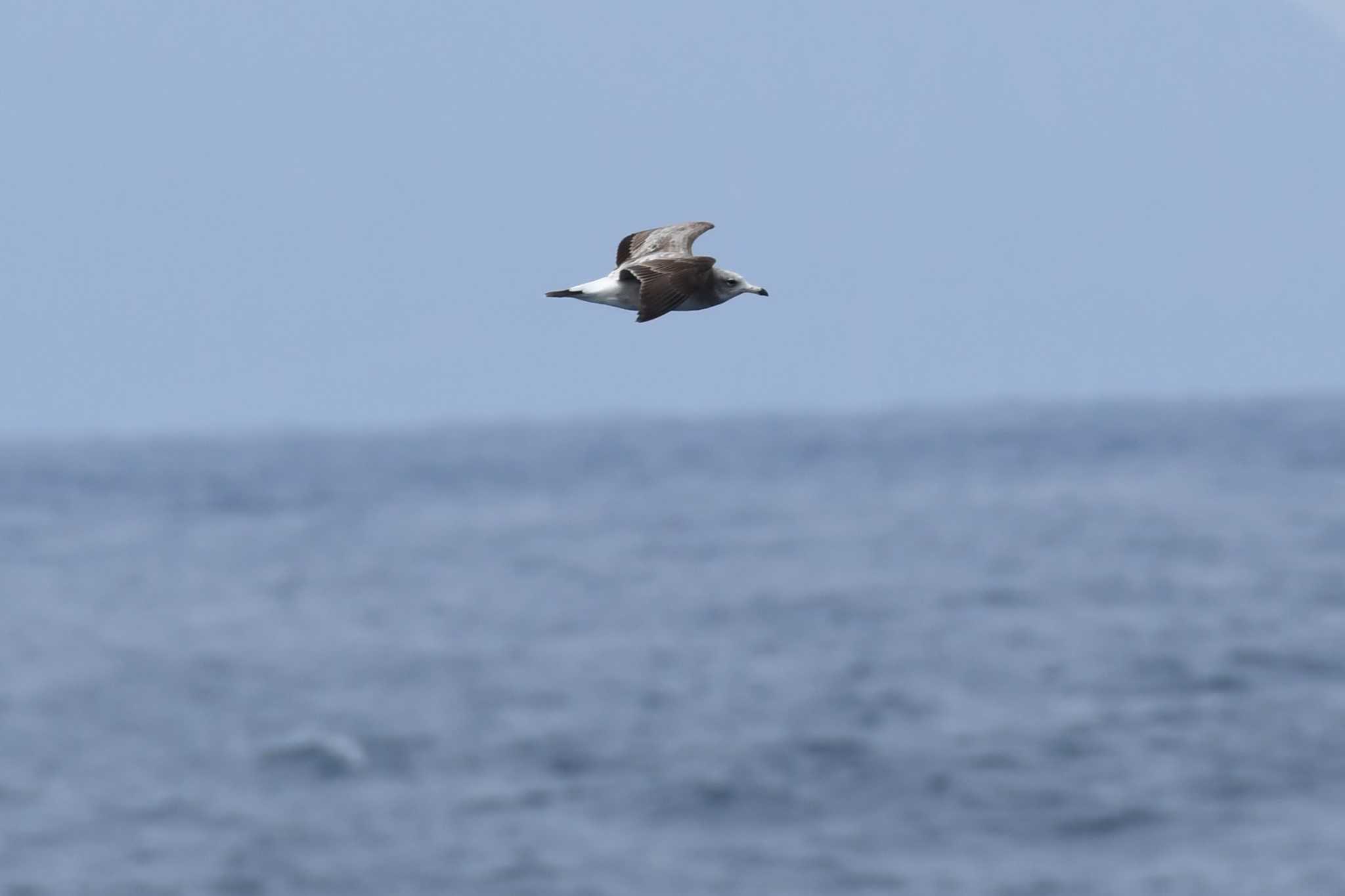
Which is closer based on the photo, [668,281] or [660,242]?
[668,281]

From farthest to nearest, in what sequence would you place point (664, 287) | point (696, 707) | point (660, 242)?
point (696, 707)
point (660, 242)
point (664, 287)

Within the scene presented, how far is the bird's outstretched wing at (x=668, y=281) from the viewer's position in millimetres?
8281

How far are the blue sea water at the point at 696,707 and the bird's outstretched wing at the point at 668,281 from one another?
57700 millimetres

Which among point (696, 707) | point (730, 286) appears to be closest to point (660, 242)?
point (730, 286)

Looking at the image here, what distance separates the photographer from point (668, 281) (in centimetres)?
864

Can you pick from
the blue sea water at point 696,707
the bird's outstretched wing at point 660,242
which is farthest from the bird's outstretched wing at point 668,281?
the blue sea water at point 696,707

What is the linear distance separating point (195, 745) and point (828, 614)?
126 feet

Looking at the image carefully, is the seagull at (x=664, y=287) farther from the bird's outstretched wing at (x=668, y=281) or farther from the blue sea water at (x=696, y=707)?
the blue sea water at (x=696, y=707)

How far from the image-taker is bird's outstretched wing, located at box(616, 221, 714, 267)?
1043 centimetres

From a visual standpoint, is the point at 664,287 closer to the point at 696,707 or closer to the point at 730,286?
the point at 730,286

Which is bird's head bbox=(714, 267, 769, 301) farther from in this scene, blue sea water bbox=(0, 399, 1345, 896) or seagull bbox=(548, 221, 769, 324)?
blue sea water bbox=(0, 399, 1345, 896)

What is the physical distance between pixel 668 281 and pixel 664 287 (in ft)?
0.33

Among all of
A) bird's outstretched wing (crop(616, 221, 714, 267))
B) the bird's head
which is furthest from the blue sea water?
the bird's head

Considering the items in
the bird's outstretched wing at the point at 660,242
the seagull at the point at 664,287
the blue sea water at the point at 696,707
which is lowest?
the blue sea water at the point at 696,707
